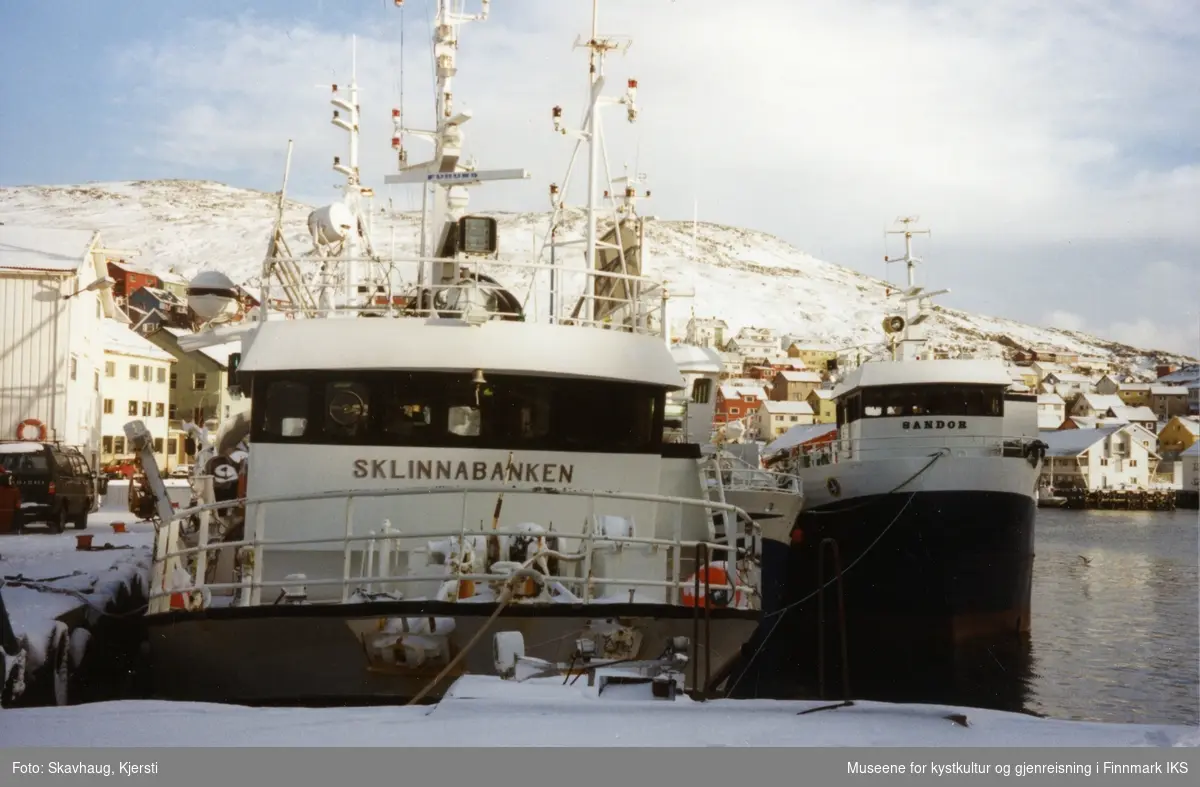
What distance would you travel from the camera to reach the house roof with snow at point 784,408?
9300 cm

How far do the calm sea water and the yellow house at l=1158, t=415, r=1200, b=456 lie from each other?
152ft

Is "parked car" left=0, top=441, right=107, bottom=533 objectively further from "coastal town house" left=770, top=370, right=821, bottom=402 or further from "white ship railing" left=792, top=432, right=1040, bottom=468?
"coastal town house" left=770, top=370, right=821, bottom=402

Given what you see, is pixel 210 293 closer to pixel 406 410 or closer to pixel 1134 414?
pixel 406 410

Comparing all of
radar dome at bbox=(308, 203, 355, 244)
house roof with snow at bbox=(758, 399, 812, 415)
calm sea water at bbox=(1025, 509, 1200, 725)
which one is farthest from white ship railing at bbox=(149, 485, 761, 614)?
house roof with snow at bbox=(758, 399, 812, 415)

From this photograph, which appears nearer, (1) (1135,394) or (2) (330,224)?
(2) (330,224)

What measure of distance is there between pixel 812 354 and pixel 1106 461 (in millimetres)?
58795

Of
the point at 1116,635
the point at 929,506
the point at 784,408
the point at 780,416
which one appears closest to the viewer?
the point at 929,506

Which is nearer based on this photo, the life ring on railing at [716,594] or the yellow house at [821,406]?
the life ring on railing at [716,594]

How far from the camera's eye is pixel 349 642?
7223 mm

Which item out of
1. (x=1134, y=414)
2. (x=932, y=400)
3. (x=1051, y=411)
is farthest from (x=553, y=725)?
(x=1051, y=411)

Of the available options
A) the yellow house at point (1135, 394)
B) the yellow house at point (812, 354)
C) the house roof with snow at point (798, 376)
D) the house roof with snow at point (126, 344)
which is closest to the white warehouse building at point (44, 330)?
the house roof with snow at point (126, 344)

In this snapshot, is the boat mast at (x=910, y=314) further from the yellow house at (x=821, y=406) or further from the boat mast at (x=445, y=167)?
the yellow house at (x=821, y=406)

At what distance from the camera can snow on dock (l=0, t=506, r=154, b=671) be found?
8.34 metres

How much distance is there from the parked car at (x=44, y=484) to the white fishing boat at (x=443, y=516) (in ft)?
24.2
